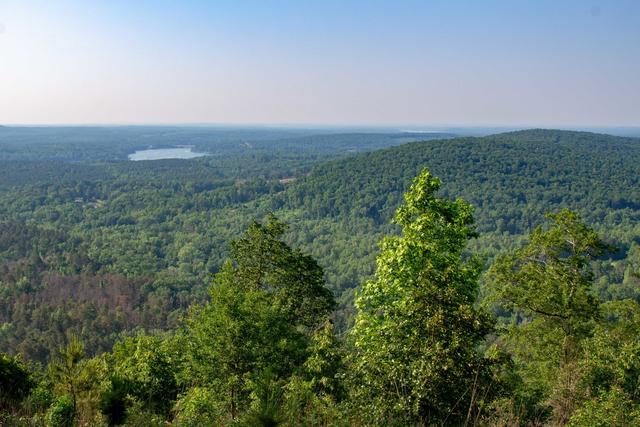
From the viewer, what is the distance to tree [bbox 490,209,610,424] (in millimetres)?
17750

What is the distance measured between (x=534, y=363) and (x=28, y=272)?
418 feet

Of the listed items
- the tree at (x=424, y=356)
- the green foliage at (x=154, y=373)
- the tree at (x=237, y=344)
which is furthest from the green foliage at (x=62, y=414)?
the green foliage at (x=154, y=373)

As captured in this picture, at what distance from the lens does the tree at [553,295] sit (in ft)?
58.2

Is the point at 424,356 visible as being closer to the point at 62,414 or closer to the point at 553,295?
the point at 62,414

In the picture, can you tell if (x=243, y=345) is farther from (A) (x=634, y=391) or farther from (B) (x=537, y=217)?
(B) (x=537, y=217)

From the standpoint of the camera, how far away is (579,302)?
17.9 meters

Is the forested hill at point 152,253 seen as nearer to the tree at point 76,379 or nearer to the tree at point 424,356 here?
the tree at point 424,356

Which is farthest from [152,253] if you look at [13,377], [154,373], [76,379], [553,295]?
[76,379]

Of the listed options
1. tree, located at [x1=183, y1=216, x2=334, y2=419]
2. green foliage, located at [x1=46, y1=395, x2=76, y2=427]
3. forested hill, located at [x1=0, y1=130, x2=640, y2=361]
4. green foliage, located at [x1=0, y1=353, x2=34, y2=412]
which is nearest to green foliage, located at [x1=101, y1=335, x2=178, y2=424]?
tree, located at [x1=183, y1=216, x2=334, y2=419]

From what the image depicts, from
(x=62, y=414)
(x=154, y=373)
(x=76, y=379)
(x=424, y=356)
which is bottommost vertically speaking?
(x=154, y=373)

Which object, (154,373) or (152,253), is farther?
(152,253)

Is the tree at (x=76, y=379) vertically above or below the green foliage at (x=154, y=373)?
above

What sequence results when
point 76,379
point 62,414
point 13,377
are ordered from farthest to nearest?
point 13,377
point 76,379
point 62,414

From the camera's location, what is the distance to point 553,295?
17.9 meters
